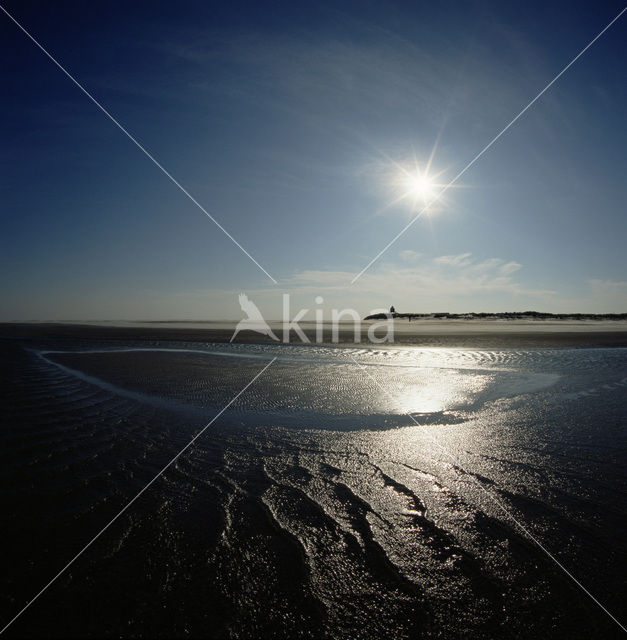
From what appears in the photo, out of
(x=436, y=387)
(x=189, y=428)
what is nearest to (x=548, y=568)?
(x=189, y=428)

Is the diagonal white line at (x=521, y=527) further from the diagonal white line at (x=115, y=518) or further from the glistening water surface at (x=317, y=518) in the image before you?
the diagonal white line at (x=115, y=518)

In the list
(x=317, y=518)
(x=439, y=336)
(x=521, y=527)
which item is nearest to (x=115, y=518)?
(x=317, y=518)

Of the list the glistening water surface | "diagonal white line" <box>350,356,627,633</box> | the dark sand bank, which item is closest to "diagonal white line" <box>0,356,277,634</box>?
the glistening water surface

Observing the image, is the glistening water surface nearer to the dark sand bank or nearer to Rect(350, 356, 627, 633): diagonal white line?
Rect(350, 356, 627, 633): diagonal white line

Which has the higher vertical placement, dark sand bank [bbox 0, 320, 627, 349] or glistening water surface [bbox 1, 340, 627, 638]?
dark sand bank [bbox 0, 320, 627, 349]

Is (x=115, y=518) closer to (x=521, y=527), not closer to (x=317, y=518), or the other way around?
(x=317, y=518)

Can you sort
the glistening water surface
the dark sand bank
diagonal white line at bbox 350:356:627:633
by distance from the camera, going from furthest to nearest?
1. the dark sand bank
2. diagonal white line at bbox 350:356:627:633
3. the glistening water surface

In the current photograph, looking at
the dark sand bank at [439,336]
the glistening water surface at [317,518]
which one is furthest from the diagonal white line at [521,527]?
the dark sand bank at [439,336]

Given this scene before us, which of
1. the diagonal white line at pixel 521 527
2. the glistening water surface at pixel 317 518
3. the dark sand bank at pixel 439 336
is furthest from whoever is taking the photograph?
the dark sand bank at pixel 439 336
